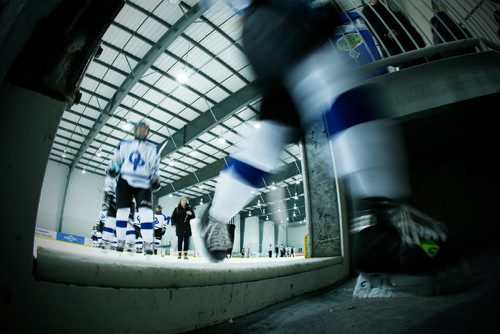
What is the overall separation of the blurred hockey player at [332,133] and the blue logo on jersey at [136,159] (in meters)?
2.34

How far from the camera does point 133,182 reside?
325cm

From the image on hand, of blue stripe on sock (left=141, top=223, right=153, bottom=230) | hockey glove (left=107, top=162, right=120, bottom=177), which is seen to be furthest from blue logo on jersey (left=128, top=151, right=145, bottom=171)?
blue stripe on sock (left=141, top=223, right=153, bottom=230)

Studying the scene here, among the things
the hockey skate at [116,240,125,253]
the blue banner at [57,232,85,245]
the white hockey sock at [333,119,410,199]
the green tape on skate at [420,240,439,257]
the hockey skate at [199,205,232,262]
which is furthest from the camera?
the blue banner at [57,232,85,245]

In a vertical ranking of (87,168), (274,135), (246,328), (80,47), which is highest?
(87,168)

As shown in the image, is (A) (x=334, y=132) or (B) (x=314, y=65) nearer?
(B) (x=314, y=65)

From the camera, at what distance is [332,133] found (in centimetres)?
134

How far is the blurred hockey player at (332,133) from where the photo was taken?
1.00 meters

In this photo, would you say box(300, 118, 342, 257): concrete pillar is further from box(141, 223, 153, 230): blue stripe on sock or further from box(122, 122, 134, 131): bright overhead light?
box(122, 122, 134, 131): bright overhead light

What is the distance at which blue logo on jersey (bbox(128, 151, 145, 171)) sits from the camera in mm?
3273

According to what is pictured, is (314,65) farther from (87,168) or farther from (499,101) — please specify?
(87,168)

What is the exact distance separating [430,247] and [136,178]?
10.4 ft

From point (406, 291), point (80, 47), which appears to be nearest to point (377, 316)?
point (406, 291)

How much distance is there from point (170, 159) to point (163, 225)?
10.3 m

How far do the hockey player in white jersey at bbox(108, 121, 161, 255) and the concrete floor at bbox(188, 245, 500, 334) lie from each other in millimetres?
2603
